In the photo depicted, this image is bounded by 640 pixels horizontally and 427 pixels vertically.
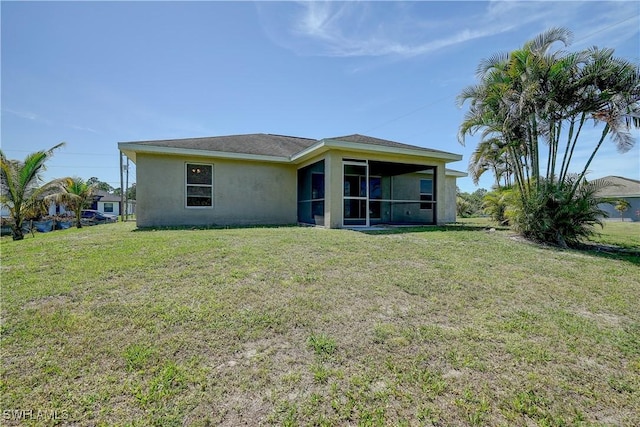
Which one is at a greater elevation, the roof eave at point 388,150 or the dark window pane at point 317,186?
the roof eave at point 388,150

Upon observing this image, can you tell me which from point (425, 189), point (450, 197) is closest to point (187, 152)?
point (425, 189)

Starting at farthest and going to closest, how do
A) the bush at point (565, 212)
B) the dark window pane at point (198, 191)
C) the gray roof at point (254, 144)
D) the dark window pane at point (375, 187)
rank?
the dark window pane at point (375, 187) < the dark window pane at point (198, 191) < the gray roof at point (254, 144) < the bush at point (565, 212)

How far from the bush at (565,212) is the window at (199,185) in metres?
10.8

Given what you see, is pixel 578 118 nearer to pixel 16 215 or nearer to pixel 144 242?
pixel 144 242

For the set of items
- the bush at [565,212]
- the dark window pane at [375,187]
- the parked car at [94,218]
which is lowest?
the parked car at [94,218]

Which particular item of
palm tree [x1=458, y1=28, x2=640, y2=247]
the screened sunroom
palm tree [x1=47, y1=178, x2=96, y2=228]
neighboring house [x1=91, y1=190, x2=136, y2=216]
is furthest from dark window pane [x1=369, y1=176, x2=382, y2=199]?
neighboring house [x1=91, y1=190, x2=136, y2=216]

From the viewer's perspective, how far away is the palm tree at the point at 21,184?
1090 centimetres

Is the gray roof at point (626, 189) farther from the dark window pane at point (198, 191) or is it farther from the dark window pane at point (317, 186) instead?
the dark window pane at point (198, 191)

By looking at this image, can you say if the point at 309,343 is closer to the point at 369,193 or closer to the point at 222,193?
the point at 222,193

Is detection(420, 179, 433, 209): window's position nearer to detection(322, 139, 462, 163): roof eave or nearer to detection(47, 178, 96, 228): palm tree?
detection(322, 139, 462, 163): roof eave

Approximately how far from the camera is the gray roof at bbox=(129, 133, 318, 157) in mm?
10945

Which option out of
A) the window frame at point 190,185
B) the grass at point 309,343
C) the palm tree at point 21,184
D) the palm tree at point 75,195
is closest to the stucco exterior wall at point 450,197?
the grass at point 309,343

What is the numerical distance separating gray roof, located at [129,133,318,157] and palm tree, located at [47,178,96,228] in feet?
21.8

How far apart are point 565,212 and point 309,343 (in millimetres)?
8647
